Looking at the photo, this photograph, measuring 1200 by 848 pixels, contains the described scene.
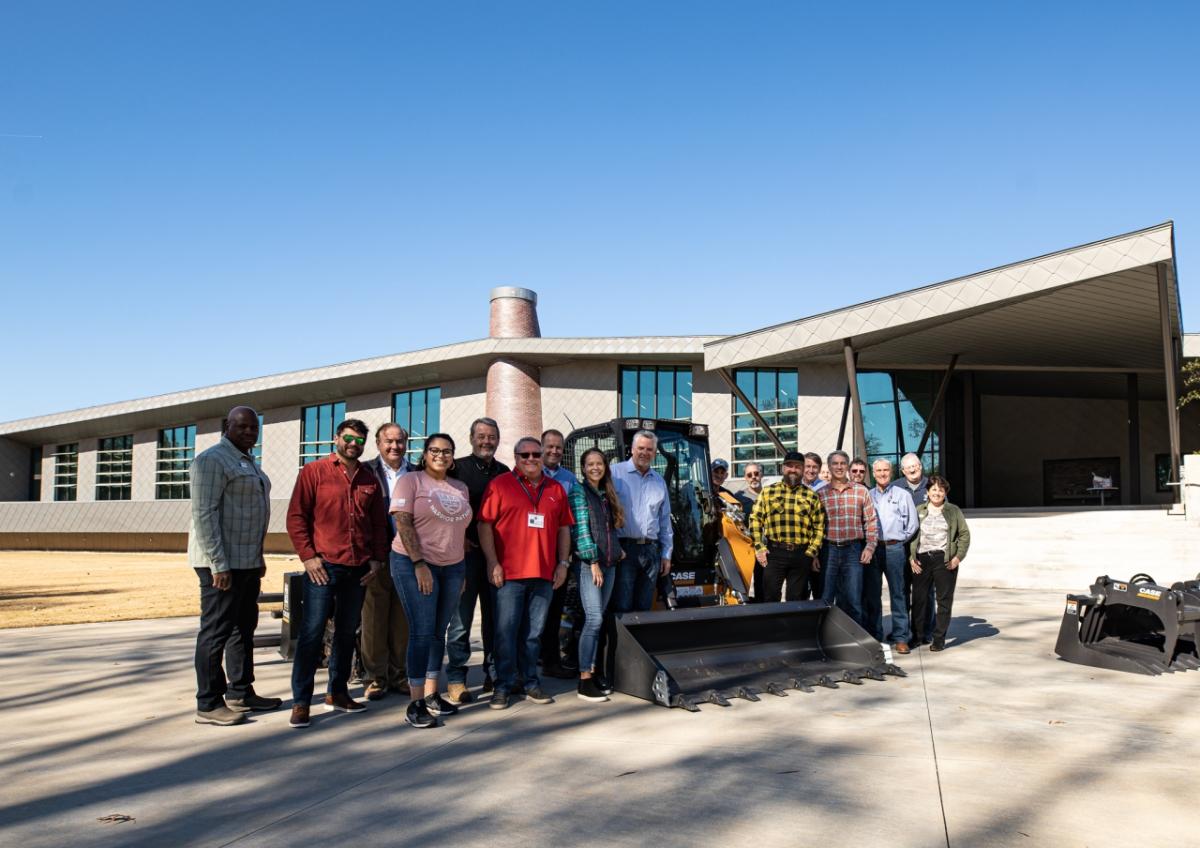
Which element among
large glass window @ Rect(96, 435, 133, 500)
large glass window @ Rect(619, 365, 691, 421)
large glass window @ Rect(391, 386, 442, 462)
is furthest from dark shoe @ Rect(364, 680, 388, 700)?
large glass window @ Rect(96, 435, 133, 500)

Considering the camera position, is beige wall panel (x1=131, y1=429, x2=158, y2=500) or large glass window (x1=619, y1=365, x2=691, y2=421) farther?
beige wall panel (x1=131, y1=429, x2=158, y2=500)

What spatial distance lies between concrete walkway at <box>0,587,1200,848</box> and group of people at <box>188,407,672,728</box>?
32 cm

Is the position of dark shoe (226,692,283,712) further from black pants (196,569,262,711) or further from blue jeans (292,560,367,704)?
blue jeans (292,560,367,704)

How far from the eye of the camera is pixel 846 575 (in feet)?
27.3

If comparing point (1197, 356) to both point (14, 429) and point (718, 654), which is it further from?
point (14, 429)

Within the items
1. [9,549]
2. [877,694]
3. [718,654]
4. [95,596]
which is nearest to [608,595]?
[718,654]

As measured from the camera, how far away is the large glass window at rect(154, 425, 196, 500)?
44031 millimetres

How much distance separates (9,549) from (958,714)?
172ft

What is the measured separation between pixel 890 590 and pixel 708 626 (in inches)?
102

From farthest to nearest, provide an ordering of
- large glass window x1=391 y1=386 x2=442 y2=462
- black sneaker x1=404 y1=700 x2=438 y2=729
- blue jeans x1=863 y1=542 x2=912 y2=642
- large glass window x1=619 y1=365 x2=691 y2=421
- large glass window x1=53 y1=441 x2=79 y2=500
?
large glass window x1=53 y1=441 x2=79 y2=500 → large glass window x1=391 y1=386 x2=442 y2=462 → large glass window x1=619 y1=365 x2=691 y2=421 → blue jeans x1=863 y1=542 x2=912 y2=642 → black sneaker x1=404 y1=700 x2=438 y2=729


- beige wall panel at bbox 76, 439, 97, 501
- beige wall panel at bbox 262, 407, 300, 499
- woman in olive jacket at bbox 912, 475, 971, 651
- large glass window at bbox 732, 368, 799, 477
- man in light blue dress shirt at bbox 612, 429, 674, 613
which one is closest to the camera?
man in light blue dress shirt at bbox 612, 429, 674, 613

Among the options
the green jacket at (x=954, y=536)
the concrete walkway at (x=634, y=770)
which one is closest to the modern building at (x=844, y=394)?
the green jacket at (x=954, y=536)

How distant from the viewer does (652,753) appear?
16.2 feet

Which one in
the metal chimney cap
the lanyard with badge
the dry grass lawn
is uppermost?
the metal chimney cap
